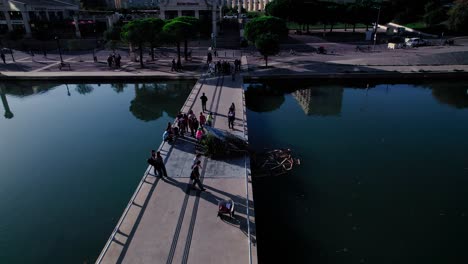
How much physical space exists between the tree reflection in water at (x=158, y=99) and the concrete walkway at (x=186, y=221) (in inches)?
400

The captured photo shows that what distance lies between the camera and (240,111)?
818 inches

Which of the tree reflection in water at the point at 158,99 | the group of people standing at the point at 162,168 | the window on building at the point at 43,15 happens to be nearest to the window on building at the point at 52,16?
the window on building at the point at 43,15

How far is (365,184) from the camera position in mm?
14602

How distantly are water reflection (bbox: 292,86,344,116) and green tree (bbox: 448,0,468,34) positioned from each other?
109 ft

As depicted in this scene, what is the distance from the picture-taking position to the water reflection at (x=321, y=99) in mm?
24250

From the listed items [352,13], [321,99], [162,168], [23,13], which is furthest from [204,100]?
[23,13]

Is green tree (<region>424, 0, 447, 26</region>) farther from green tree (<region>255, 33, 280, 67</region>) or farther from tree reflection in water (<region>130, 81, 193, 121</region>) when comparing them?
tree reflection in water (<region>130, 81, 193, 121</region>)

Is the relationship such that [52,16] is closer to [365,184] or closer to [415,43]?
[415,43]

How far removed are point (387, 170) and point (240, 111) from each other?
9232 mm

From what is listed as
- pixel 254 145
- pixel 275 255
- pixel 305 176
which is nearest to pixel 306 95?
pixel 254 145

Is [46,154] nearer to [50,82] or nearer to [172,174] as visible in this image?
[172,174]

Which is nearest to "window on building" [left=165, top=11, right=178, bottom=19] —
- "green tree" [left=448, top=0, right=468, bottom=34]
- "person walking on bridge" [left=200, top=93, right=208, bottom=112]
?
"person walking on bridge" [left=200, top=93, right=208, bottom=112]

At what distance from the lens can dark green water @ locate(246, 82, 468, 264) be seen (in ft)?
36.2

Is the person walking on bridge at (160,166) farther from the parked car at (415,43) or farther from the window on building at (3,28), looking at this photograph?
the window on building at (3,28)
